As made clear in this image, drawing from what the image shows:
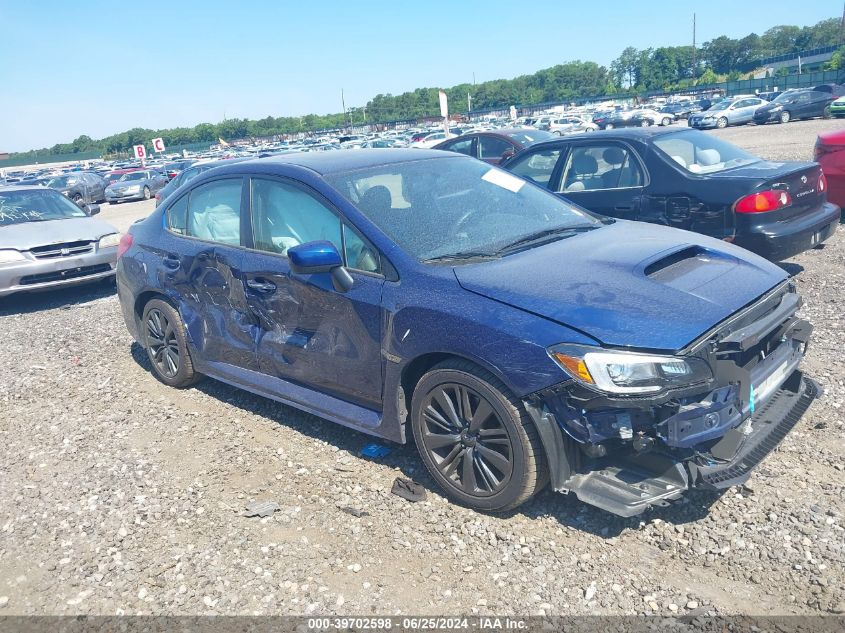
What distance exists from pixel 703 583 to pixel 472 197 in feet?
8.16

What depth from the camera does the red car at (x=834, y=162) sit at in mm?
8320

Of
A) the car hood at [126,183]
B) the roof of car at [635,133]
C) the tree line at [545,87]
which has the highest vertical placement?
the tree line at [545,87]

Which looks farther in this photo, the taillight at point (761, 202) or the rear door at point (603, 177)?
the rear door at point (603, 177)

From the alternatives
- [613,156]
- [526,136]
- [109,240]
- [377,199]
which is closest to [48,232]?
[109,240]

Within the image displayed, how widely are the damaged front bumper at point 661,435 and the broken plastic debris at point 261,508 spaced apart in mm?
1538

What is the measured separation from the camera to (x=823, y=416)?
409 centimetres

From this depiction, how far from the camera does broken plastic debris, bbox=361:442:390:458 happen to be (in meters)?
4.18

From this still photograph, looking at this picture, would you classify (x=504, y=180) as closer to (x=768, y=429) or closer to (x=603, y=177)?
(x=768, y=429)

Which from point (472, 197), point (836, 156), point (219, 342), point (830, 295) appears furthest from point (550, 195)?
point (836, 156)

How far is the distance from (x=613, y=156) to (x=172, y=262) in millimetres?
4489

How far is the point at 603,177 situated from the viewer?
719 centimetres

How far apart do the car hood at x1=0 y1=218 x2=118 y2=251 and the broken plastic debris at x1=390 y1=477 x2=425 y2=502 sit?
6953 mm

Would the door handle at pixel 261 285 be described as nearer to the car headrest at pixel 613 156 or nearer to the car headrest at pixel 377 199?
the car headrest at pixel 377 199

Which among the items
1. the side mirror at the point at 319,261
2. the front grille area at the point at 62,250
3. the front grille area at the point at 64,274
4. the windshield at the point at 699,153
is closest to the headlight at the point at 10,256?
the front grille area at the point at 62,250
